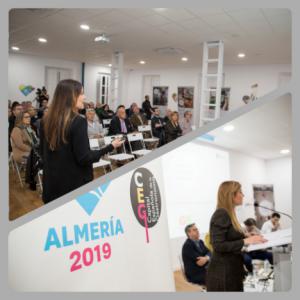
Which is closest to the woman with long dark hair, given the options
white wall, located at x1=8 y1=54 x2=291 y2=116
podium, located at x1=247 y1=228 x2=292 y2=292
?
podium, located at x1=247 y1=228 x2=292 y2=292

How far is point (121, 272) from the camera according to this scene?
116 cm

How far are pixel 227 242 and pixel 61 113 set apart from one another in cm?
83

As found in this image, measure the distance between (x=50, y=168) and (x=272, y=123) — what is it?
0.89 meters

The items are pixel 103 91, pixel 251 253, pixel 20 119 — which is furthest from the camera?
pixel 103 91

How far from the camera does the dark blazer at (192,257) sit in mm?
1227

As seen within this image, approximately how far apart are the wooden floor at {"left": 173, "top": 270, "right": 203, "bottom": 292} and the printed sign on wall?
1.0 inches

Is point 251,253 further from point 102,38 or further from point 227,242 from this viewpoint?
point 102,38

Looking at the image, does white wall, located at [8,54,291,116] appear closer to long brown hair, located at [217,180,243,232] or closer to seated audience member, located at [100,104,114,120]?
seated audience member, located at [100,104,114,120]

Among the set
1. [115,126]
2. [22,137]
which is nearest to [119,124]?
[115,126]

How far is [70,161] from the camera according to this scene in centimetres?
124

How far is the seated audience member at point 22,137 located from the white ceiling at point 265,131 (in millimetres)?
2580

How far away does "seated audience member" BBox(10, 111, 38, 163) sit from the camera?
3.28 metres

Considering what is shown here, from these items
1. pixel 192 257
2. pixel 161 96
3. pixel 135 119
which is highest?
pixel 161 96

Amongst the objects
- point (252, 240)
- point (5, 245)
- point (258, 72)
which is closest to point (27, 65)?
point (5, 245)
